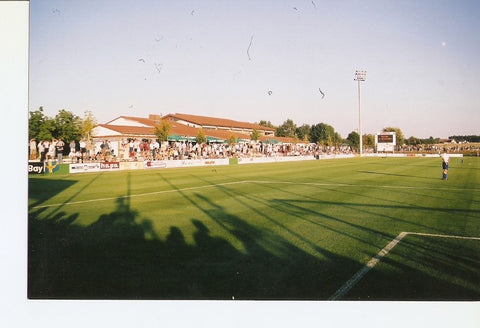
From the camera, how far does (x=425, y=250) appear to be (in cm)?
619

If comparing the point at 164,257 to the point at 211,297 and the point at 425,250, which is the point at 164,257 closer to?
the point at 211,297

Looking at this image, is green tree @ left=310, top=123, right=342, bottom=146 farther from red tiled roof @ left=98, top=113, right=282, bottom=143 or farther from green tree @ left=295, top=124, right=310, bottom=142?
red tiled roof @ left=98, top=113, right=282, bottom=143

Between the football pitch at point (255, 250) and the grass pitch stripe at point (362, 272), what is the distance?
0.02 meters

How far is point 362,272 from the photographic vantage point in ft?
16.9

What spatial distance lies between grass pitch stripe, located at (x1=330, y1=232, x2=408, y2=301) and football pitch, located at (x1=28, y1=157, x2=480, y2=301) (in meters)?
0.02

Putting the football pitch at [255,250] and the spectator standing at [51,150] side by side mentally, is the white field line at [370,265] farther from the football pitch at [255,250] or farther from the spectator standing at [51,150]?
the spectator standing at [51,150]

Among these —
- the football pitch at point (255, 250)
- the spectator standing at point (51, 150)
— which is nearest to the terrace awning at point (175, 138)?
the spectator standing at point (51, 150)

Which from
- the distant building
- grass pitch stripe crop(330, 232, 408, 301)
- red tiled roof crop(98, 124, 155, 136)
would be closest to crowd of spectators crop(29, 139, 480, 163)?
the distant building

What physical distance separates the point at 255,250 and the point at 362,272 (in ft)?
5.89

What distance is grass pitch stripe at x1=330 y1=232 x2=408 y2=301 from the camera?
4660 millimetres

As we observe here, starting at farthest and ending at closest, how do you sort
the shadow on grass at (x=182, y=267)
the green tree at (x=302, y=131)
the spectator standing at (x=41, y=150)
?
the green tree at (x=302, y=131), the spectator standing at (x=41, y=150), the shadow on grass at (x=182, y=267)

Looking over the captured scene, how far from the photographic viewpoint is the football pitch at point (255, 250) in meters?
4.98
